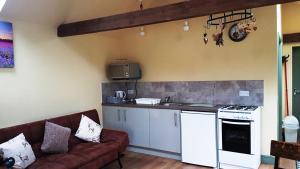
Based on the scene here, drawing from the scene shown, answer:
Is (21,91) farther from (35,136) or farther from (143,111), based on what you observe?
(143,111)

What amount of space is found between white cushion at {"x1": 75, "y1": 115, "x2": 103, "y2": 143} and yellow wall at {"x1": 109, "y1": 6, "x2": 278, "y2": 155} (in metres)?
1.53

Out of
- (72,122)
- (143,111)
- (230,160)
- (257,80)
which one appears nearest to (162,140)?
(143,111)

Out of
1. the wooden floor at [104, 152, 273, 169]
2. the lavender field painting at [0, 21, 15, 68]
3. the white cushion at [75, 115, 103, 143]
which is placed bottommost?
the wooden floor at [104, 152, 273, 169]

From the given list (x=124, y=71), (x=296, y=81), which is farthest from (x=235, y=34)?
(x=296, y=81)

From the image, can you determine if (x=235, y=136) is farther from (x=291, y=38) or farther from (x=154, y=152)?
(x=291, y=38)

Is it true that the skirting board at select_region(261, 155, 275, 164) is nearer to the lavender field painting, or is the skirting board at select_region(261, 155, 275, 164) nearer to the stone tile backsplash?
the stone tile backsplash

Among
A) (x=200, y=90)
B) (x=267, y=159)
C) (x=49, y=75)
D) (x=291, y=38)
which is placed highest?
(x=291, y=38)

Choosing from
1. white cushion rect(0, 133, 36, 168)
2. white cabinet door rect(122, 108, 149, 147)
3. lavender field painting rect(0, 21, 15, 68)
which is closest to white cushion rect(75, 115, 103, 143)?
white cabinet door rect(122, 108, 149, 147)

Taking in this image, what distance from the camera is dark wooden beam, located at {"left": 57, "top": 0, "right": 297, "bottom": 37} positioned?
251 cm

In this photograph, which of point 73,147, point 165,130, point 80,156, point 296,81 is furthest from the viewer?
point 296,81

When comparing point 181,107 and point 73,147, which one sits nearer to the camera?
point 73,147

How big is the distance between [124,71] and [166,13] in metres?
2.03

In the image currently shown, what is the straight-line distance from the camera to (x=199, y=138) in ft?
12.4

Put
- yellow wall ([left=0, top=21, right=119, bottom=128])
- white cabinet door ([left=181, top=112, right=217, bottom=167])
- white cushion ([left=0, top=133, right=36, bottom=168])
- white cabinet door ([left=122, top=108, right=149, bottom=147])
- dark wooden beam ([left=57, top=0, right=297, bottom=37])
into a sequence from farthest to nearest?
1. white cabinet door ([left=122, top=108, right=149, bottom=147])
2. white cabinet door ([left=181, top=112, right=217, bottom=167])
3. yellow wall ([left=0, top=21, right=119, bottom=128])
4. white cushion ([left=0, top=133, right=36, bottom=168])
5. dark wooden beam ([left=57, top=0, right=297, bottom=37])
